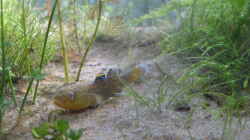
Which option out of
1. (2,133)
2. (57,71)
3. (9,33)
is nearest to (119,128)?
(2,133)

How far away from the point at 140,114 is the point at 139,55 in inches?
61.2

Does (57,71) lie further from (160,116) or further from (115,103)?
(160,116)

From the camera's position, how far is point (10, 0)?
218 centimetres

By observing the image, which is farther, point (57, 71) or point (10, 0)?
point (57, 71)

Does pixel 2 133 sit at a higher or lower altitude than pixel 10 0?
lower

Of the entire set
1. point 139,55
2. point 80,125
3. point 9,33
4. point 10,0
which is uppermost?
point 10,0

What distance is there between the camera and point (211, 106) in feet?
4.94

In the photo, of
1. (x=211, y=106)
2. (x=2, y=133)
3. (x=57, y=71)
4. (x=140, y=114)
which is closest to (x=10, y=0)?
(x=57, y=71)

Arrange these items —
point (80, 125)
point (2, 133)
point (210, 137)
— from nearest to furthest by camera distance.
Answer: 1. point (210, 137)
2. point (2, 133)
3. point (80, 125)

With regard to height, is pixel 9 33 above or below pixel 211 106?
above

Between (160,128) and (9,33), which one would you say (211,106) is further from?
(9,33)

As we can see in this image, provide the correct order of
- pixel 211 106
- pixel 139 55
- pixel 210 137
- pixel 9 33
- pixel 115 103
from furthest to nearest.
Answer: pixel 139 55 → pixel 9 33 → pixel 115 103 → pixel 211 106 → pixel 210 137

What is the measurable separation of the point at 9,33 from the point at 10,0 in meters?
0.48

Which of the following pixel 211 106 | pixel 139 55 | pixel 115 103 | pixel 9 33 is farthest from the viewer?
pixel 139 55
